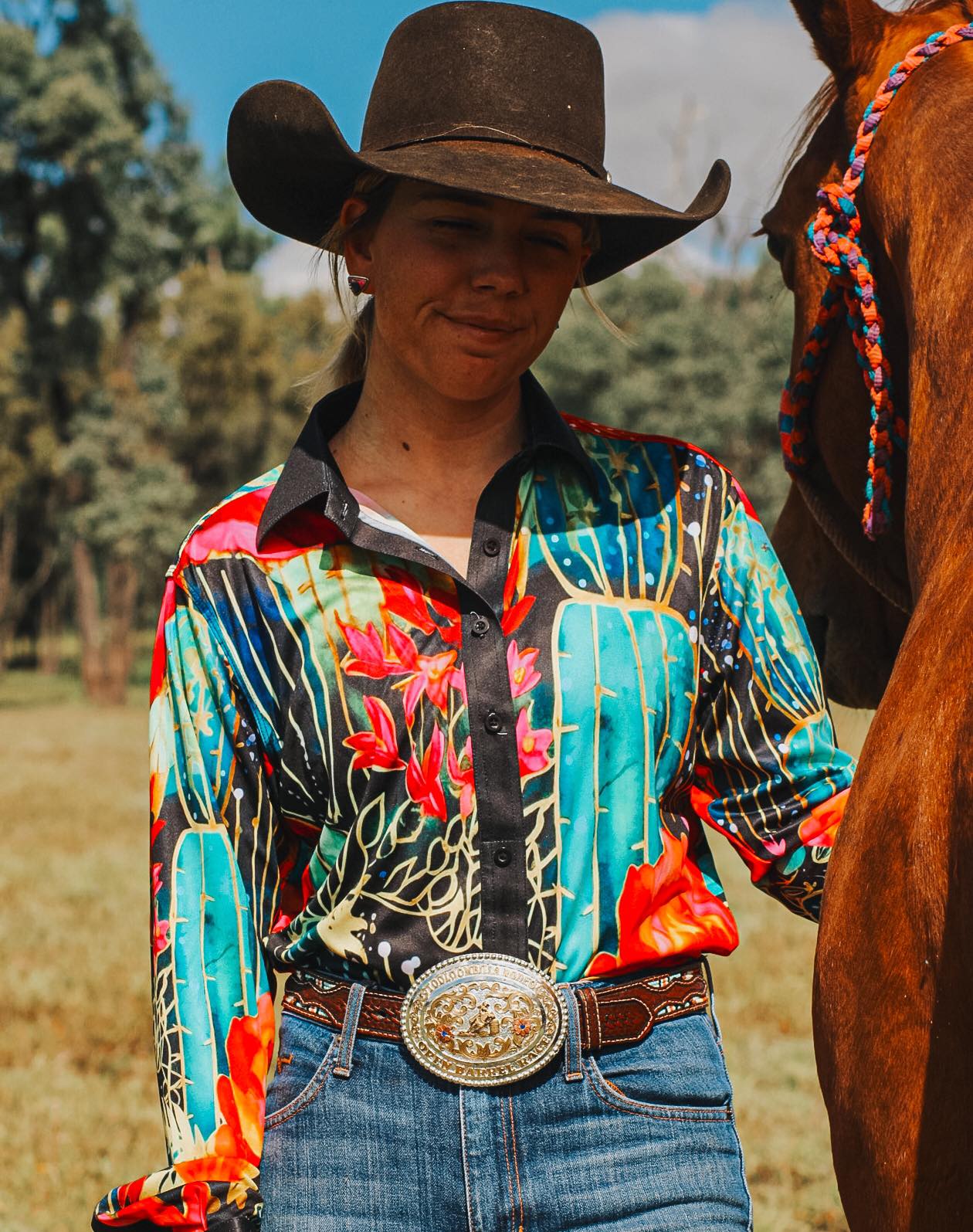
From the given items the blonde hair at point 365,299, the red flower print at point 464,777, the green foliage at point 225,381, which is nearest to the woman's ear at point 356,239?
the blonde hair at point 365,299

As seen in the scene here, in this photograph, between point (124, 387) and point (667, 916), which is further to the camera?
point (124, 387)

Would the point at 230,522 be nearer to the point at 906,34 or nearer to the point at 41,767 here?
the point at 906,34

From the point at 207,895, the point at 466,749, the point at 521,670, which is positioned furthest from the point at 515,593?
the point at 207,895

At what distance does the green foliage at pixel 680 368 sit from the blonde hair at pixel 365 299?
17254 millimetres

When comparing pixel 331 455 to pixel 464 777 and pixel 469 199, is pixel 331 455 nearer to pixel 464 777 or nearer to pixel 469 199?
pixel 469 199

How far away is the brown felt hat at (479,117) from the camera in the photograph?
1.67 metres

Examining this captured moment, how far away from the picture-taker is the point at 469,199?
1674 mm

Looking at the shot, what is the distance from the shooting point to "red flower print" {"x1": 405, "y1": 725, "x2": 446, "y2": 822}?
5.29 ft

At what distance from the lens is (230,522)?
1746mm

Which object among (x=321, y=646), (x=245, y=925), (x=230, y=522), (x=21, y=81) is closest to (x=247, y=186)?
(x=230, y=522)

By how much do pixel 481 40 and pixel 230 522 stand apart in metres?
0.69

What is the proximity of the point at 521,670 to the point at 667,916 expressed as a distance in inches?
13.9

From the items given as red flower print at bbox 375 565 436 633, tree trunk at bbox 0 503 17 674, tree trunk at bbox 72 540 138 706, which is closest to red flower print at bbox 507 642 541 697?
red flower print at bbox 375 565 436 633

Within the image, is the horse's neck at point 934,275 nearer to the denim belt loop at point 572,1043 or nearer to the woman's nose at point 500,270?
the woman's nose at point 500,270
